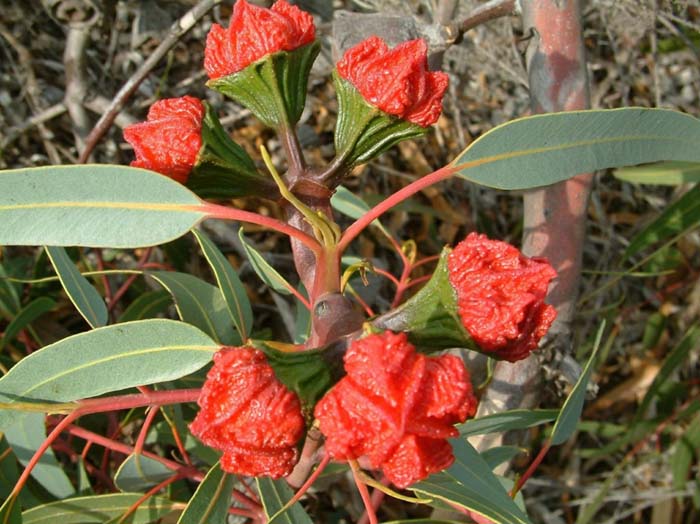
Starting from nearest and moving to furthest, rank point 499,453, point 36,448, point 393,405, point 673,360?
point 393,405
point 36,448
point 499,453
point 673,360

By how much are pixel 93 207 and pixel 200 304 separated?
0.47 m

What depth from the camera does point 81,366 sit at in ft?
3.74

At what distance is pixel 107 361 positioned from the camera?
1.14m

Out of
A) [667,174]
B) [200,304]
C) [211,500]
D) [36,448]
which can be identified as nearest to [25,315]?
[36,448]

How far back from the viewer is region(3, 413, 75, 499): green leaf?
1420 millimetres

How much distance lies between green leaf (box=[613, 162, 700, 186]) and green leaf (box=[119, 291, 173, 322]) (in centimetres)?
117

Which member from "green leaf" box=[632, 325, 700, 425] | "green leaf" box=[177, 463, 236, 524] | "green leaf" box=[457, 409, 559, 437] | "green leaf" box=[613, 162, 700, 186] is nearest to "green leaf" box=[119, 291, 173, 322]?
"green leaf" box=[177, 463, 236, 524]

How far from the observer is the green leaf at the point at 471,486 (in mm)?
1165

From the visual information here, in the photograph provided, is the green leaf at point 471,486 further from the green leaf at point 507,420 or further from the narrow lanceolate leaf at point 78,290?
the narrow lanceolate leaf at point 78,290

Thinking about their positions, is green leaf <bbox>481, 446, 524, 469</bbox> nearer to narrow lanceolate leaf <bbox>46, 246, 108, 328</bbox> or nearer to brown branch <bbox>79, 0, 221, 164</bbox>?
narrow lanceolate leaf <bbox>46, 246, 108, 328</bbox>

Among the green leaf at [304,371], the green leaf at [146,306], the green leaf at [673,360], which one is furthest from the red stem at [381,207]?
the green leaf at [673,360]

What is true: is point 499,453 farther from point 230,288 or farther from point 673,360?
point 673,360

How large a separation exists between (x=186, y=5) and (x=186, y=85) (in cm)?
24

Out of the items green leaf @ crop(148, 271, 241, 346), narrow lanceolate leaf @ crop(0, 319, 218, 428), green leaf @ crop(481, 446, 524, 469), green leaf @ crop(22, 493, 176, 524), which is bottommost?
green leaf @ crop(481, 446, 524, 469)
